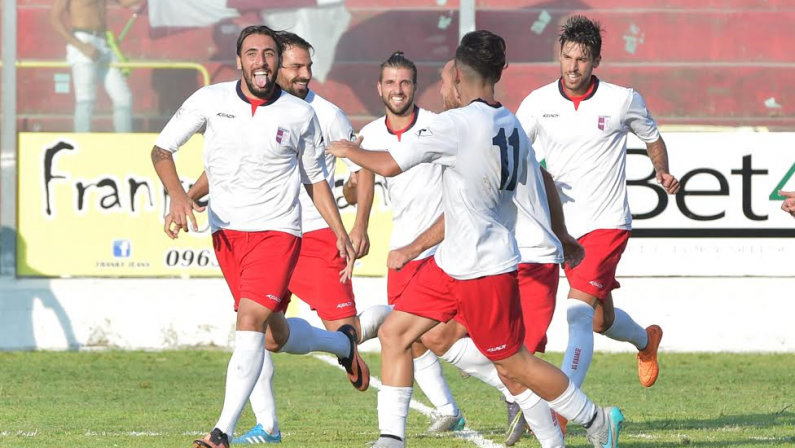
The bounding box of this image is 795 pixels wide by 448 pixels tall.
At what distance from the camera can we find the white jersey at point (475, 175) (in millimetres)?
6129

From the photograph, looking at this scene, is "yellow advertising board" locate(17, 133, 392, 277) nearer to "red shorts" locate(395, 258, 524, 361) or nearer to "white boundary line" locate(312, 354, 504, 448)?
"white boundary line" locate(312, 354, 504, 448)

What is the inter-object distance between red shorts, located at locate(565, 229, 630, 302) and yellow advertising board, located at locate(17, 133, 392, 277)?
16.2 ft

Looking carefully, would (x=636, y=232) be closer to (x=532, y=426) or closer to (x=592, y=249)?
(x=592, y=249)

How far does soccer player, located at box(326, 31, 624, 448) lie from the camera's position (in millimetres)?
6137

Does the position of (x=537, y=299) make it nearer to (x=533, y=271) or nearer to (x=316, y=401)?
(x=533, y=271)

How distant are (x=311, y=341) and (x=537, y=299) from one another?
1.41m

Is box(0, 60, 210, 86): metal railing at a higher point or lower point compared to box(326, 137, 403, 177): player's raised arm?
higher

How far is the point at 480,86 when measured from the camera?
6.33m

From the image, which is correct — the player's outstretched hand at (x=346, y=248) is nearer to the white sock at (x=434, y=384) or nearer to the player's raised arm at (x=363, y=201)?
the player's raised arm at (x=363, y=201)

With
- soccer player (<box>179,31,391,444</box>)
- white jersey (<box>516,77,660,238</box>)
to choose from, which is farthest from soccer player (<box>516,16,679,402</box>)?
soccer player (<box>179,31,391,444</box>)

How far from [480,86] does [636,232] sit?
276 inches

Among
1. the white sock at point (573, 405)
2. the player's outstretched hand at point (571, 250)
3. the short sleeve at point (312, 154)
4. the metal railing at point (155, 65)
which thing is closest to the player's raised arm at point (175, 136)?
the short sleeve at point (312, 154)

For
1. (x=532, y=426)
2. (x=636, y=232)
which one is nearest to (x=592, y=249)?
(x=532, y=426)

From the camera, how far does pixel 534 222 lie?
6879 mm
